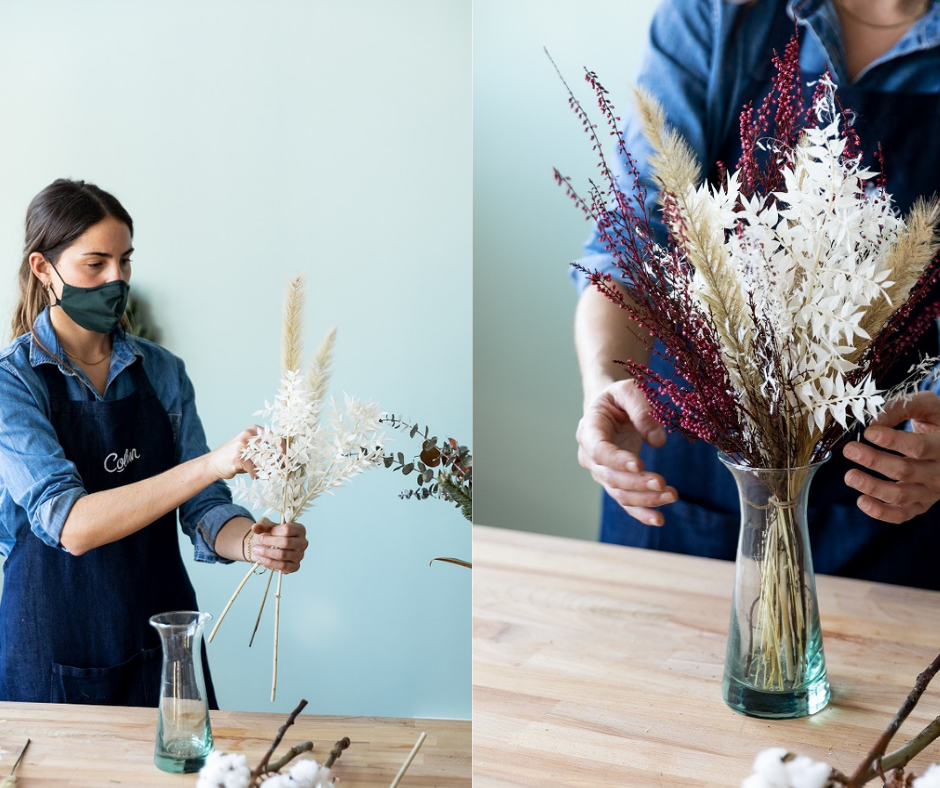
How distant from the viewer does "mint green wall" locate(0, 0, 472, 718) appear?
1.19 meters

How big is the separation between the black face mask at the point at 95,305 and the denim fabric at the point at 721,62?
654 millimetres

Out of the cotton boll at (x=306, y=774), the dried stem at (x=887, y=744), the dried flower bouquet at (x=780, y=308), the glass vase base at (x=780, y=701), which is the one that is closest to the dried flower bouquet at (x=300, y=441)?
the cotton boll at (x=306, y=774)

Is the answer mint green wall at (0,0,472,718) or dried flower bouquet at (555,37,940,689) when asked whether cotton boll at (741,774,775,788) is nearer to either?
dried flower bouquet at (555,37,940,689)

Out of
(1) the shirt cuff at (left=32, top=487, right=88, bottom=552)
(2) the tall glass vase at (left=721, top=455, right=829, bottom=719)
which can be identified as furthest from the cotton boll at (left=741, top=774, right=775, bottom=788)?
(1) the shirt cuff at (left=32, top=487, right=88, bottom=552)

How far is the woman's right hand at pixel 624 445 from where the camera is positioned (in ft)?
3.33

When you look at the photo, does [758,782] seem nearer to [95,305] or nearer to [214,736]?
[214,736]

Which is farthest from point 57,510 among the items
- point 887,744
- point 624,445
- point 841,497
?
point 841,497

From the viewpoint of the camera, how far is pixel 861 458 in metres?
0.94

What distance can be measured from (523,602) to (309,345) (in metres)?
0.46

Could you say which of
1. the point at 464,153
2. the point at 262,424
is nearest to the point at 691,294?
the point at 464,153

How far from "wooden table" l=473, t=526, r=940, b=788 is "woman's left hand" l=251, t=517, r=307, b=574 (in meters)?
0.26

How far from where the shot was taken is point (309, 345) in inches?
47.4

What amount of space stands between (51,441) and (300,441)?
0.30m

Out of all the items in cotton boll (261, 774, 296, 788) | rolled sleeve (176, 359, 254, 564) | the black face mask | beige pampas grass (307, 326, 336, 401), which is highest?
the black face mask
